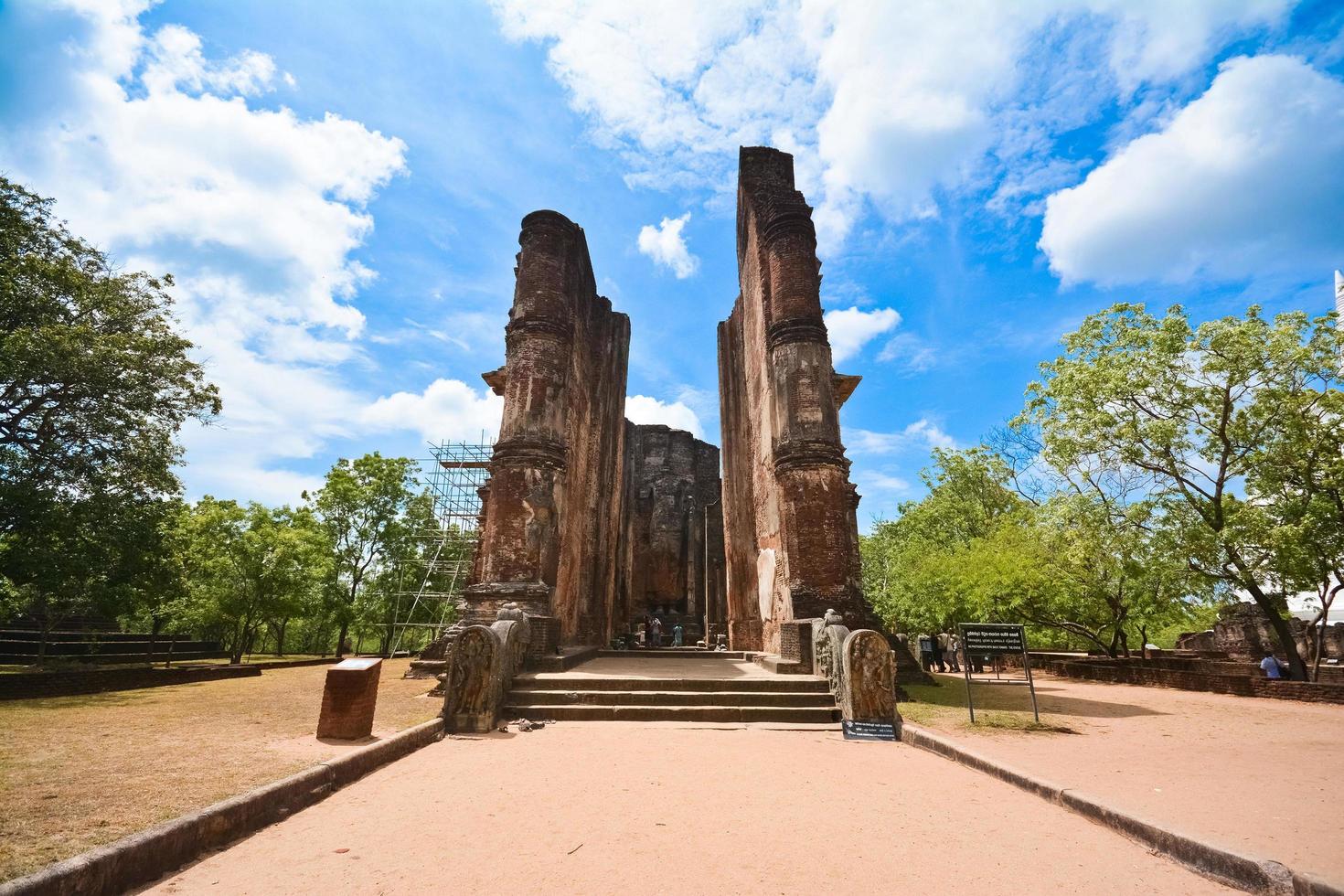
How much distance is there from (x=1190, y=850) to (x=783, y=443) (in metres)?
9.87

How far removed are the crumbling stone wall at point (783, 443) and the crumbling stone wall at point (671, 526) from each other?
13.7 metres

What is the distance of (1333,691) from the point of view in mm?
11398

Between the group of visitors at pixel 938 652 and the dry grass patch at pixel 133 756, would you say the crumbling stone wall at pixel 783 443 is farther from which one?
the group of visitors at pixel 938 652

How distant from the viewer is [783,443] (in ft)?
42.4

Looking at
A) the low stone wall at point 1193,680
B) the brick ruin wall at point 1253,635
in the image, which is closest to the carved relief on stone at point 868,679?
the low stone wall at point 1193,680

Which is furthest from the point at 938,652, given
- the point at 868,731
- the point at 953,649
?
the point at 868,731

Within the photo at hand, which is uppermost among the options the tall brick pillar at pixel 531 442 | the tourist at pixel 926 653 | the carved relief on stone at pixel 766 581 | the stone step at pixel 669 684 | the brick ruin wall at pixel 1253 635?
the tall brick pillar at pixel 531 442

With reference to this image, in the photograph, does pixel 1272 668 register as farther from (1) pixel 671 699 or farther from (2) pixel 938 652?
(1) pixel 671 699

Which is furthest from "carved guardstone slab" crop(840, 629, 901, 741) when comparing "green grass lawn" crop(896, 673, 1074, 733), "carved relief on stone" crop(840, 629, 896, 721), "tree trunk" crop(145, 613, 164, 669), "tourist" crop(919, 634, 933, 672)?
"tourist" crop(919, 634, 933, 672)

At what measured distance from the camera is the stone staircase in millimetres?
8461

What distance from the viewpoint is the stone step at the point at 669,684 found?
9203 mm

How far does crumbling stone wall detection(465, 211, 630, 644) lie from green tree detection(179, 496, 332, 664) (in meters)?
13.5

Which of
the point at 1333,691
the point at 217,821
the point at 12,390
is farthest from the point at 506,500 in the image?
the point at 1333,691

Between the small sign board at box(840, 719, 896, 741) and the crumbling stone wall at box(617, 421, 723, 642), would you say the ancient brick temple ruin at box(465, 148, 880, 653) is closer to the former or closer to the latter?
the small sign board at box(840, 719, 896, 741)
